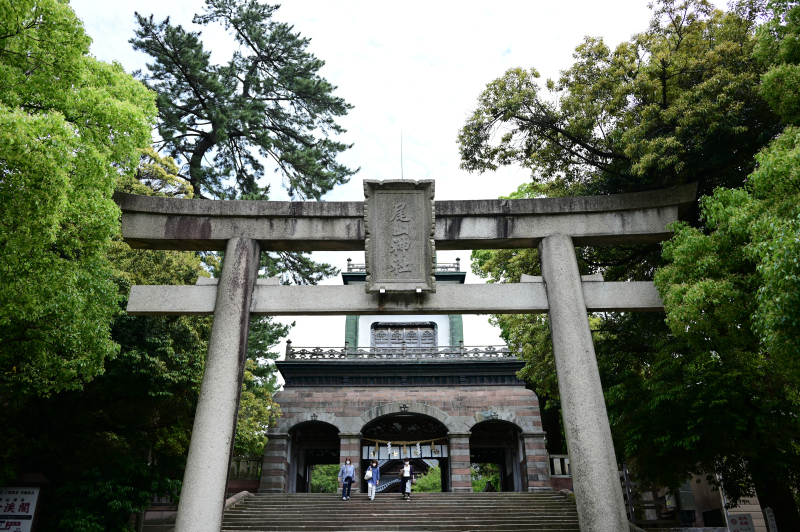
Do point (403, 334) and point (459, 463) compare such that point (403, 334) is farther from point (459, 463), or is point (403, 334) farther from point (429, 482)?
point (429, 482)

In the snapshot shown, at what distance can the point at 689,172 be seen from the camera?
10.2 meters

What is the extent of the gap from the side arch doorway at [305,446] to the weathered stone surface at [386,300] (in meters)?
11.9

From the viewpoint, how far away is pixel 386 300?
29.0ft

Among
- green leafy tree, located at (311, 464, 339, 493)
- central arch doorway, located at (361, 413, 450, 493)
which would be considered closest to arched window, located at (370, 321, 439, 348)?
central arch doorway, located at (361, 413, 450, 493)

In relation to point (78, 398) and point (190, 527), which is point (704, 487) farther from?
point (78, 398)

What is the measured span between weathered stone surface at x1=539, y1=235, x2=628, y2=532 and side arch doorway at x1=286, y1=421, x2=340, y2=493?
13.1 metres

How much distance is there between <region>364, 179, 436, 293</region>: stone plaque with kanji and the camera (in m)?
8.73

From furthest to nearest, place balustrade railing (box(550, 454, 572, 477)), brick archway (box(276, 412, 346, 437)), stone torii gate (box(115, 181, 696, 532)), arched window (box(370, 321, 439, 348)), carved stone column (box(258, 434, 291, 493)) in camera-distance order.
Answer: arched window (box(370, 321, 439, 348)), brick archway (box(276, 412, 346, 437)), balustrade railing (box(550, 454, 572, 477)), carved stone column (box(258, 434, 291, 493)), stone torii gate (box(115, 181, 696, 532))

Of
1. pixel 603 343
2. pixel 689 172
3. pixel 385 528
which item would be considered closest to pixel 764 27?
pixel 689 172

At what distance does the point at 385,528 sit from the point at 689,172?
973 centimetres

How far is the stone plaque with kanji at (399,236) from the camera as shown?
873cm

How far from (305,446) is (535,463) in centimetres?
→ 872

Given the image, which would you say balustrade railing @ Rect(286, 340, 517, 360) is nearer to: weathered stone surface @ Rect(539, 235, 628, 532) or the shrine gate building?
the shrine gate building

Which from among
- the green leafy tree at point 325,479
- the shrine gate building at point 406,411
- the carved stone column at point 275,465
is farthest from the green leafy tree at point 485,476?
the carved stone column at point 275,465
